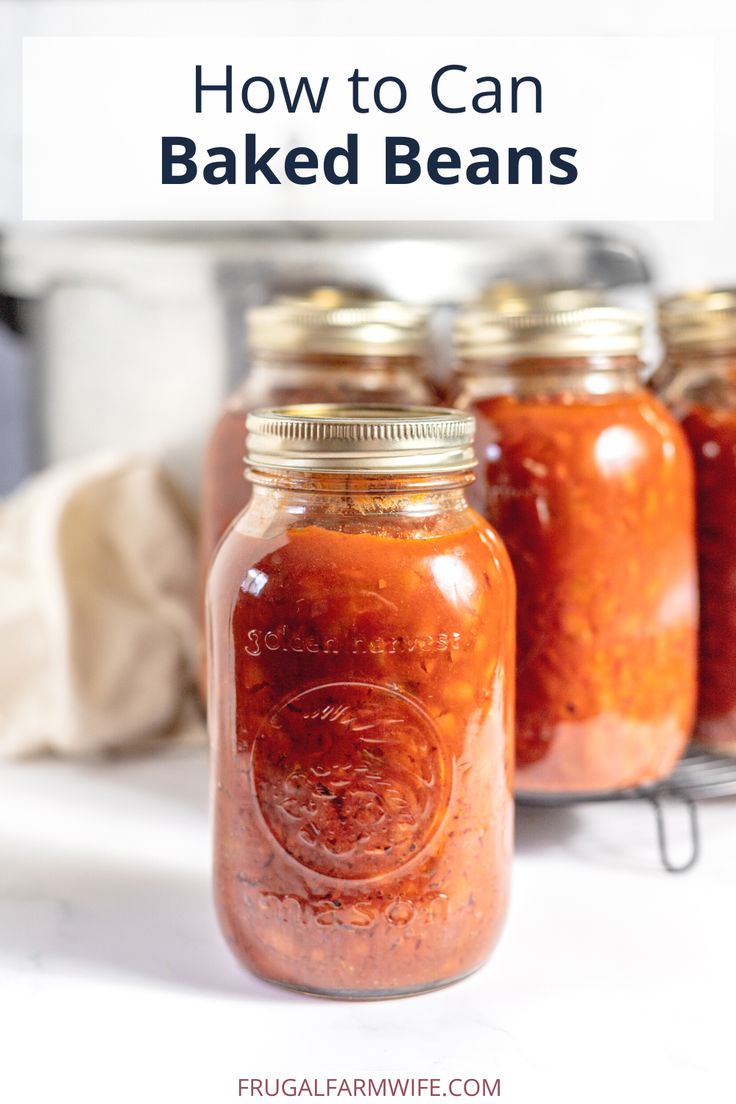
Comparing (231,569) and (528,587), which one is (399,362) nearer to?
(528,587)

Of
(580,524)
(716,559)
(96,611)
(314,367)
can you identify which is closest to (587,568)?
(580,524)

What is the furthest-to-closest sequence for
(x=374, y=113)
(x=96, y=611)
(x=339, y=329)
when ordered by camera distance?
(x=96, y=611)
(x=339, y=329)
(x=374, y=113)

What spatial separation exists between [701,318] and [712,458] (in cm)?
10

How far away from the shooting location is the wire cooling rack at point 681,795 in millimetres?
822

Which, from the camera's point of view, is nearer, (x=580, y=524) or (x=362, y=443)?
(x=362, y=443)

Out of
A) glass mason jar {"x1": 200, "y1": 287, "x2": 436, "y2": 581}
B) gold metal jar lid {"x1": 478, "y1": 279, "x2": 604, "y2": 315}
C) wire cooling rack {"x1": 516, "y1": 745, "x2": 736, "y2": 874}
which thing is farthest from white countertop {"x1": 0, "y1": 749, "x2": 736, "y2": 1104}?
gold metal jar lid {"x1": 478, "y1": 279, "x2": 604, "y2": 315}

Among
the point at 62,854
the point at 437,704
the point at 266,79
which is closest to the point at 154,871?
the point at 62,854

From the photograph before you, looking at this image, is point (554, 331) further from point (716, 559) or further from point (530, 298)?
point (716, 559)

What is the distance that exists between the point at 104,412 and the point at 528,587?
1.62 feet

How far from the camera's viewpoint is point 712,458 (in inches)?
34.6

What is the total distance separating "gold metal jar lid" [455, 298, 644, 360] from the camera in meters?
0.79

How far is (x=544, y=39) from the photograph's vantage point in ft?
2.47

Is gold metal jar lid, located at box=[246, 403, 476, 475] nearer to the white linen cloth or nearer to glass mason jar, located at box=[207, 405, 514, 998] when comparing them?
glass mason jar, located at box=[207, 405, 514, 998]

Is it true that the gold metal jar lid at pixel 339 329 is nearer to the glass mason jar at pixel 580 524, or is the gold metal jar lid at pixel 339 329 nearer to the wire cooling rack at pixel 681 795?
the glass mason jar at pixel 580 524
